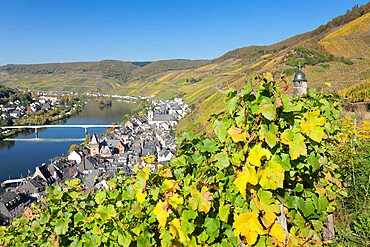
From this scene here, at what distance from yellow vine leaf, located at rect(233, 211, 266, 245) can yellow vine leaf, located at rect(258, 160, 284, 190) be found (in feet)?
0.73

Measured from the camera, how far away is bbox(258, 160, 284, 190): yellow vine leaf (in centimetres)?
141

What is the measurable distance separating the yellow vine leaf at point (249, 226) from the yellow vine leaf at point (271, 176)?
22 centimetres

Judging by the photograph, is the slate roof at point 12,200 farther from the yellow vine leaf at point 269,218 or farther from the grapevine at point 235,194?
the yellow vine leaf at point 269,218

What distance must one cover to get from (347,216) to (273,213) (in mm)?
1755

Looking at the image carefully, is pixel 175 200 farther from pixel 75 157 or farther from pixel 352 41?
pixel 352 41

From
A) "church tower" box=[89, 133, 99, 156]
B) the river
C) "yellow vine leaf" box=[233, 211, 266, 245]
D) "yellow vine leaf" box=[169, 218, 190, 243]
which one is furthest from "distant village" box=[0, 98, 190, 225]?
"yellow vine leaf" box=[233, 211, 266, 245]

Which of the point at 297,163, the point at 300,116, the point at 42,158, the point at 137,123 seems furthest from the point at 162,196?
the point at 137,123

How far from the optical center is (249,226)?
1478 mm

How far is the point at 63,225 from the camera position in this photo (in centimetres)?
254

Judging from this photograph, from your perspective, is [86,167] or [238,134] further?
[86,167]

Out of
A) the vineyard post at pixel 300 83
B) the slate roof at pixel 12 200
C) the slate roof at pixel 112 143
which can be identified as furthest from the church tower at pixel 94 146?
the vineyard post at pixel 300 83

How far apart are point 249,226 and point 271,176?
1.14ft

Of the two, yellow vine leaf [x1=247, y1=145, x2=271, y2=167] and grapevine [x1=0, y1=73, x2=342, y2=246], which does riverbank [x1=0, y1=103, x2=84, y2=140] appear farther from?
yellow vine leaf [x1=247, y1=145, x2=271, y2=167]

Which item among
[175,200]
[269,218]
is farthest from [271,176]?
[175,200]
